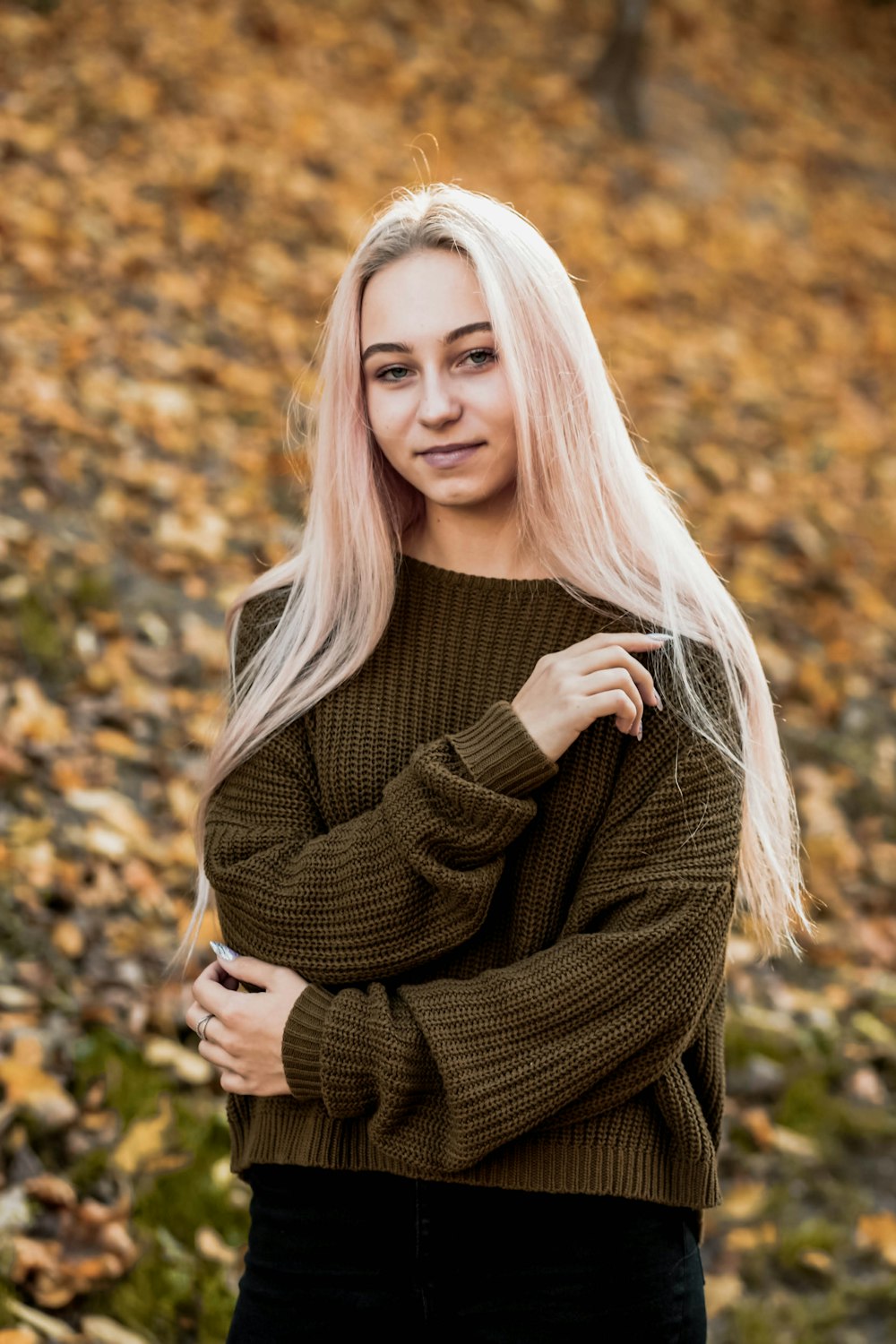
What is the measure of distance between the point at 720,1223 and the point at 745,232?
5.95 meters

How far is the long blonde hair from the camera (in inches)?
73.5

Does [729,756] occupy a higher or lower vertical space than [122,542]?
lower

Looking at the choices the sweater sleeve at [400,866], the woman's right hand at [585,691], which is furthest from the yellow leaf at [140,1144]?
the woman's right hand at [585,691]

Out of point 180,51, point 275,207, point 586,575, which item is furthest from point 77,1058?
A: point 180,51

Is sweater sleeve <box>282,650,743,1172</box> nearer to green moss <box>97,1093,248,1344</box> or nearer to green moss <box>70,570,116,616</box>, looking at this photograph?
green moss <box>97,1093,248,1344</box>

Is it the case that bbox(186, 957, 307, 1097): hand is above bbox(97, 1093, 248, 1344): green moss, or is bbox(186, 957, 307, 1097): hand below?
above

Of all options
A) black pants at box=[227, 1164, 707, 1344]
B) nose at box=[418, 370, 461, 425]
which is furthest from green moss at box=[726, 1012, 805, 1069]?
nose at box=[418, 370, 461, 425]

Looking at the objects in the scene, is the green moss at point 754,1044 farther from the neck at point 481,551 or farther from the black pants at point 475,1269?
the neck at point 481,551

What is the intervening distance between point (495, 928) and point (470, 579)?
1.65 feet

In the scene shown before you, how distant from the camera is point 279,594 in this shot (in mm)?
2160

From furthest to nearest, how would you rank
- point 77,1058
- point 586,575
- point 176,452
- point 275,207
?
point 275,207, point 176,452, point 77,1058, point 586,575

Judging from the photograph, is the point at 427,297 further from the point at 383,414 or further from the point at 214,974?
the point at 214,974

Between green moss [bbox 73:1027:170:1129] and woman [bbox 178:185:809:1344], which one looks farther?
green moss [bbox 73:1027:170:1129]

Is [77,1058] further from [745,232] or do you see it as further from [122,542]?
[745,232]
